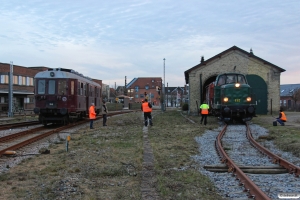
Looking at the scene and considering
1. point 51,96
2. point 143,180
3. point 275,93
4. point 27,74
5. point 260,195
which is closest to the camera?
point 260,195

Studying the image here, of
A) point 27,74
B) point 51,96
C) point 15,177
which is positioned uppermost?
point 27,74

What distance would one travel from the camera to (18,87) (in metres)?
54.2

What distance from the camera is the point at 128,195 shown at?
5.65 m

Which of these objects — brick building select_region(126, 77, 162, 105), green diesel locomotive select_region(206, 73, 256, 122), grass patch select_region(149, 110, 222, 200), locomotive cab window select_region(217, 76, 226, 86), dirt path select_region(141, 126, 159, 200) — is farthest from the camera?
brick building select_region(126, 77, 162, 105)

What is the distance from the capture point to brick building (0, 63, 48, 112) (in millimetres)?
49400

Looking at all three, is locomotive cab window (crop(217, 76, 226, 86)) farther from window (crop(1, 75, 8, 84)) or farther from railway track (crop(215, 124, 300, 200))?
window (crop(1, 75, 8, 84))

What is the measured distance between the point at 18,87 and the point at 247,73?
36244mm

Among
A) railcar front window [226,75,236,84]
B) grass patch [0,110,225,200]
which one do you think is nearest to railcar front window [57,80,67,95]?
grass patch [0,110,225,200]

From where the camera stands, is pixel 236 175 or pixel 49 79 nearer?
pixel 236 175

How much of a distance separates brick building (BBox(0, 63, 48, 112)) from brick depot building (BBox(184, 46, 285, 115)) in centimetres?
2530

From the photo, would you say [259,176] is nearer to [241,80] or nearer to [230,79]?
[230,79]

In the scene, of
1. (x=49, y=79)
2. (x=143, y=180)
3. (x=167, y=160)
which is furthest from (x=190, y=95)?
(x=143, y=180)

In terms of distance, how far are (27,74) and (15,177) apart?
54155mm

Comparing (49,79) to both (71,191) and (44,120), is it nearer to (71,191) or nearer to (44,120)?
(44,120)
